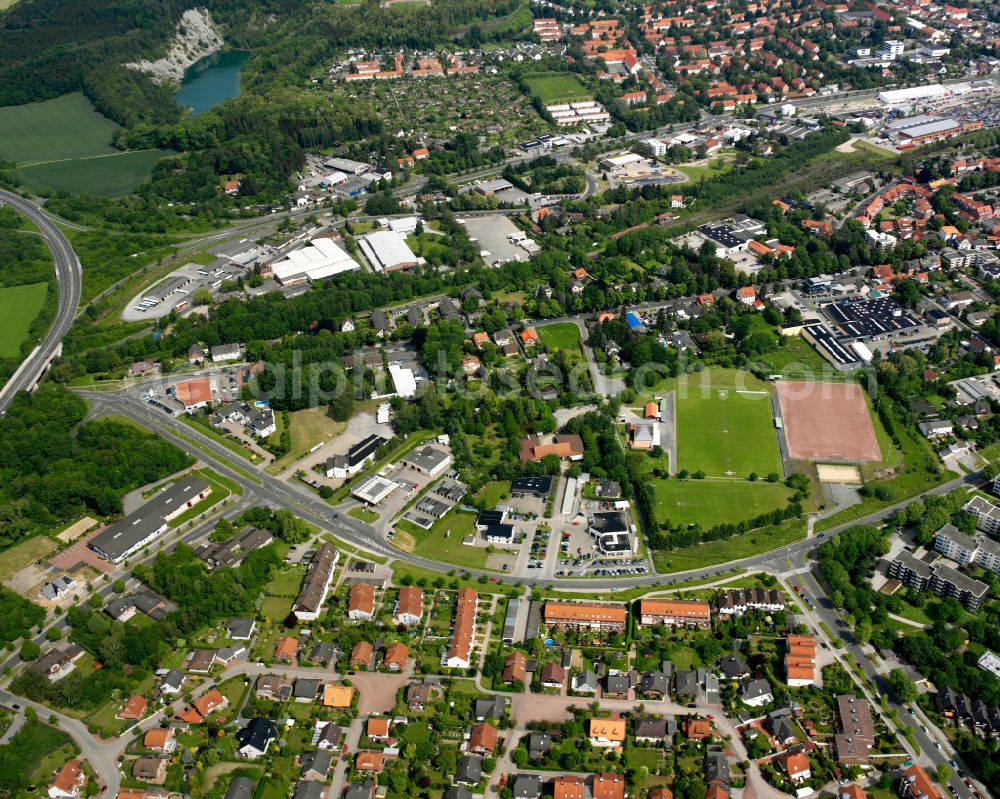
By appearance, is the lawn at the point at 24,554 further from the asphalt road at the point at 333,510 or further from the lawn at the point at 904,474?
the lawn at the point at 904,474

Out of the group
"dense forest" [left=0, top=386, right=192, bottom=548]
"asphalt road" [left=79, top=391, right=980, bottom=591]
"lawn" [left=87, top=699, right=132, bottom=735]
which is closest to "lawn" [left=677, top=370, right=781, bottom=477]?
"asphalt road" [left=79, top=391, right=980, bottom=591]

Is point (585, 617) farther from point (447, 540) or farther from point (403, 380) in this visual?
point (403, 380)

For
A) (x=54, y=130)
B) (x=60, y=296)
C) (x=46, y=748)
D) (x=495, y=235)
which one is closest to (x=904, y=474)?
(x=495, y=235)

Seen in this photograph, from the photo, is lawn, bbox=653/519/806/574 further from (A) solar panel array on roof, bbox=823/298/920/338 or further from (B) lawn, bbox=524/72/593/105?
(B) lawn, bbox=524/72/593/105

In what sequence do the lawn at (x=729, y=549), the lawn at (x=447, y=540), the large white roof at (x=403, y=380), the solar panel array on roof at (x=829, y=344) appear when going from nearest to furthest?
the lawn at (x=729, y=549), the lawn at (x=447, y=540), the large white roof at (x=403, y=380), the solar panel array on roof at (x=829, y=344)

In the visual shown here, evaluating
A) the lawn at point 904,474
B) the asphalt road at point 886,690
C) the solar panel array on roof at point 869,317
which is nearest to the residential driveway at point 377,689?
the asphalt road at point 886,690

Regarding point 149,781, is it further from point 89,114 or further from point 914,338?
point 89,114
